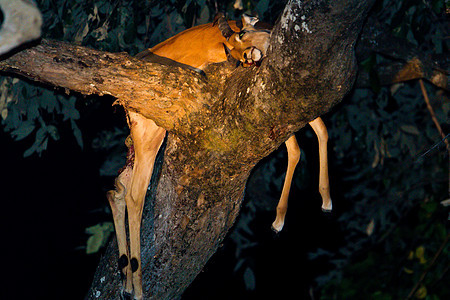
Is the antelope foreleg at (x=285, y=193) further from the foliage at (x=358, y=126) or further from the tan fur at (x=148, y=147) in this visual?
the foliage at (x=358, y=126)

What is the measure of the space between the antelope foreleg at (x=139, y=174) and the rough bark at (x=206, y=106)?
79mm

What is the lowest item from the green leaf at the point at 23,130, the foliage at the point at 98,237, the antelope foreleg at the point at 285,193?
the foliage at the point at 98,237

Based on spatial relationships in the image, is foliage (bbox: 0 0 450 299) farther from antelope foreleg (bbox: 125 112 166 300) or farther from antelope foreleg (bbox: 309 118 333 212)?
antelope foreleg (bbox: 125 112 166 300)

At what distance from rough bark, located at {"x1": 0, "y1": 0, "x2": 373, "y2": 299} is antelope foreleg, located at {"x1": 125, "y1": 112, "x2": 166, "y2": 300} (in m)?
0.08

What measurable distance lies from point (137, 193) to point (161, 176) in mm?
147

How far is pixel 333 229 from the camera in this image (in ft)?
20.9

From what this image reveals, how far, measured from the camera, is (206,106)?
1.81 meters

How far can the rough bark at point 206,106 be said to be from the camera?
149 cm

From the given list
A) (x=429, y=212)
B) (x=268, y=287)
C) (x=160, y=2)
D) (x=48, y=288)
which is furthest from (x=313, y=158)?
(x=48, y=288)

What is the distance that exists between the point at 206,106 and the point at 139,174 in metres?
0.42

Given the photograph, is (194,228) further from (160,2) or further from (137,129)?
(160,2)

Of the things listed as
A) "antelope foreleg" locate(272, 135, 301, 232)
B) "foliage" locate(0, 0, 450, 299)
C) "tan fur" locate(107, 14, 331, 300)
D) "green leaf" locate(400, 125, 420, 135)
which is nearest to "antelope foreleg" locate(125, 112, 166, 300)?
"tan fur" locate(107, 14, 331, 300)

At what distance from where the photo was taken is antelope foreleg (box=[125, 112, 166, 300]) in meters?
1.93

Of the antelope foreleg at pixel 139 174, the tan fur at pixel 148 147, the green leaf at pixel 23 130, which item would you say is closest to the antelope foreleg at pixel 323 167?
the tan fur at pixel 148 147
